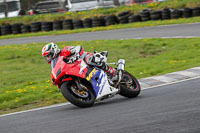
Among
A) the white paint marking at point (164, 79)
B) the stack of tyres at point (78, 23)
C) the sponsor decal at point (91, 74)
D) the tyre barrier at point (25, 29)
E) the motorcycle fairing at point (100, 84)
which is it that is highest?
the sponsor decal at point (91, 74)

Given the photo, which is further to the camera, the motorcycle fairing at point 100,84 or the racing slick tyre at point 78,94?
the motorcycle fairing at point 100,84

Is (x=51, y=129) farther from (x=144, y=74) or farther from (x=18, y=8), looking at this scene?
(x=18, y=8)

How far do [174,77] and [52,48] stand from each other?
3466 mm

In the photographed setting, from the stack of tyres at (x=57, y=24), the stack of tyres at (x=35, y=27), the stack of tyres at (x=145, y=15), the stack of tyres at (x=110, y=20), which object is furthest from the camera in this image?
the stack of tyres at (x=35, y=27)

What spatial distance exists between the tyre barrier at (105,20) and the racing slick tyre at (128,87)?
50.9ft

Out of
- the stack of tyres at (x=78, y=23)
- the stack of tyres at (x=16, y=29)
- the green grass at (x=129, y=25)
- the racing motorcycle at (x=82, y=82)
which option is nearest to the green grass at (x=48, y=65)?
the racing motorcycle at (x=82, y=82)

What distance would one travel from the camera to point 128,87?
7.54 metres

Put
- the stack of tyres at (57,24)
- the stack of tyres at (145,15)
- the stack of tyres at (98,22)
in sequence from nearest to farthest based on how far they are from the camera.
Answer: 1. the stack of tyres at (145,15)
2. the stack of tyres at (98,22)
3. the stack of tyres at (57,24)

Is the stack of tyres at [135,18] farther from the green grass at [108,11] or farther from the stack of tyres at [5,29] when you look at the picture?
the stack of tyres at [5,29]

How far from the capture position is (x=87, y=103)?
6.74m

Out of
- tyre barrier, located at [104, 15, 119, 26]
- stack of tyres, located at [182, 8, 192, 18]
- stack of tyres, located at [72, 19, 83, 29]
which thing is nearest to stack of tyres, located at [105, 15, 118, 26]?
tyre barrier, located at [104, 15, 119, 26]

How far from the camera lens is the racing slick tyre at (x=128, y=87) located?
24.2 feet

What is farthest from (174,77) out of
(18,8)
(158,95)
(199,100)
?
(18,8)

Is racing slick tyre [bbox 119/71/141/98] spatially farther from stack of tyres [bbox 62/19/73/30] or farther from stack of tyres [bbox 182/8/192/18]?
stack of tyres [bbox 62/19/73/30]
